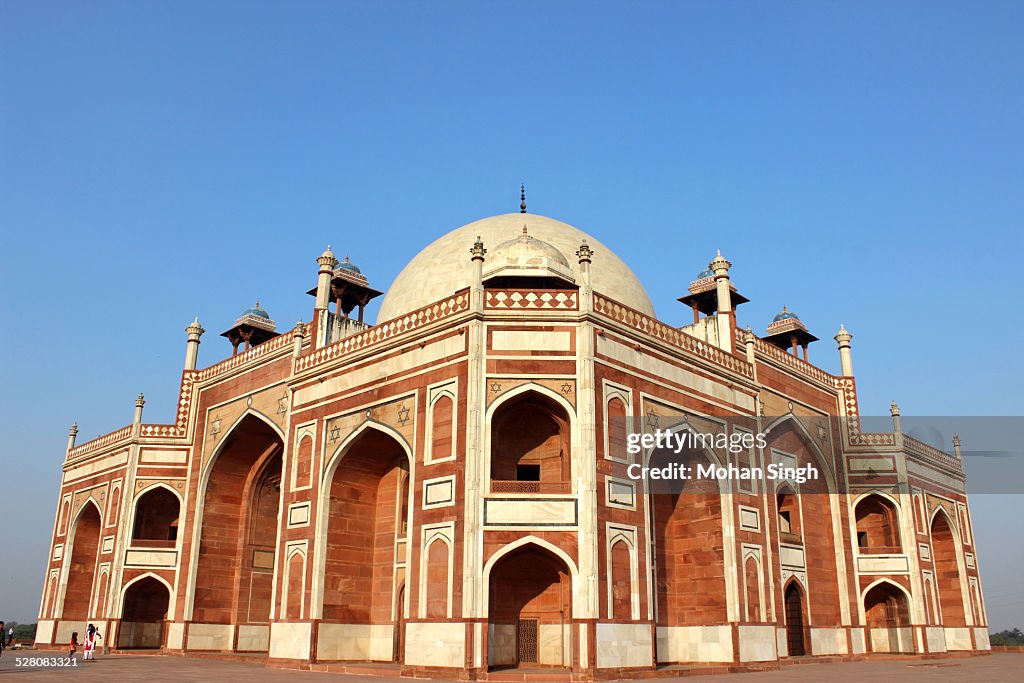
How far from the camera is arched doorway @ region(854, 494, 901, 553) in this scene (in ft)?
87.8

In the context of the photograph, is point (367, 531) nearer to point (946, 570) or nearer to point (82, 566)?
point (82, 566)

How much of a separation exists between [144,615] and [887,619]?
80.1 feet

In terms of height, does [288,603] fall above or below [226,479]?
below

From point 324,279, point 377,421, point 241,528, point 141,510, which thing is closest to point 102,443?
point 141,510

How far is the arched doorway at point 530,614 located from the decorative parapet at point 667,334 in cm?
549

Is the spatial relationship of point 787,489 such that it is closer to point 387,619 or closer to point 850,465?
point 850,465

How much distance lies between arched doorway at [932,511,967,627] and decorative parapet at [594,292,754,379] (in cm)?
1315

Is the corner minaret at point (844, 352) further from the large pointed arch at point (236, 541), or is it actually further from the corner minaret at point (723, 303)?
the large pointed arch at point (236, 541)

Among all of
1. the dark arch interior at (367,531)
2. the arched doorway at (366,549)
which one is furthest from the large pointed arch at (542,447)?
the dark arch interior at (367,531)

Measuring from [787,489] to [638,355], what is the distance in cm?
918

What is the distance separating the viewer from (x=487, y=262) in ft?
70.9

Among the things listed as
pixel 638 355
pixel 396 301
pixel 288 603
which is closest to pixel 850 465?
pixel 638 355

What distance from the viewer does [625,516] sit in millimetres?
16469

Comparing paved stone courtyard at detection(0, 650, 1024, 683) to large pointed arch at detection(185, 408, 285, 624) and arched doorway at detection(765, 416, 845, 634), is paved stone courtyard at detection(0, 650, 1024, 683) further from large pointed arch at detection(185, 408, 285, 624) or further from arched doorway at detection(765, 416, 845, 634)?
large pointed arch at detection(185, 408, 285, 624)
